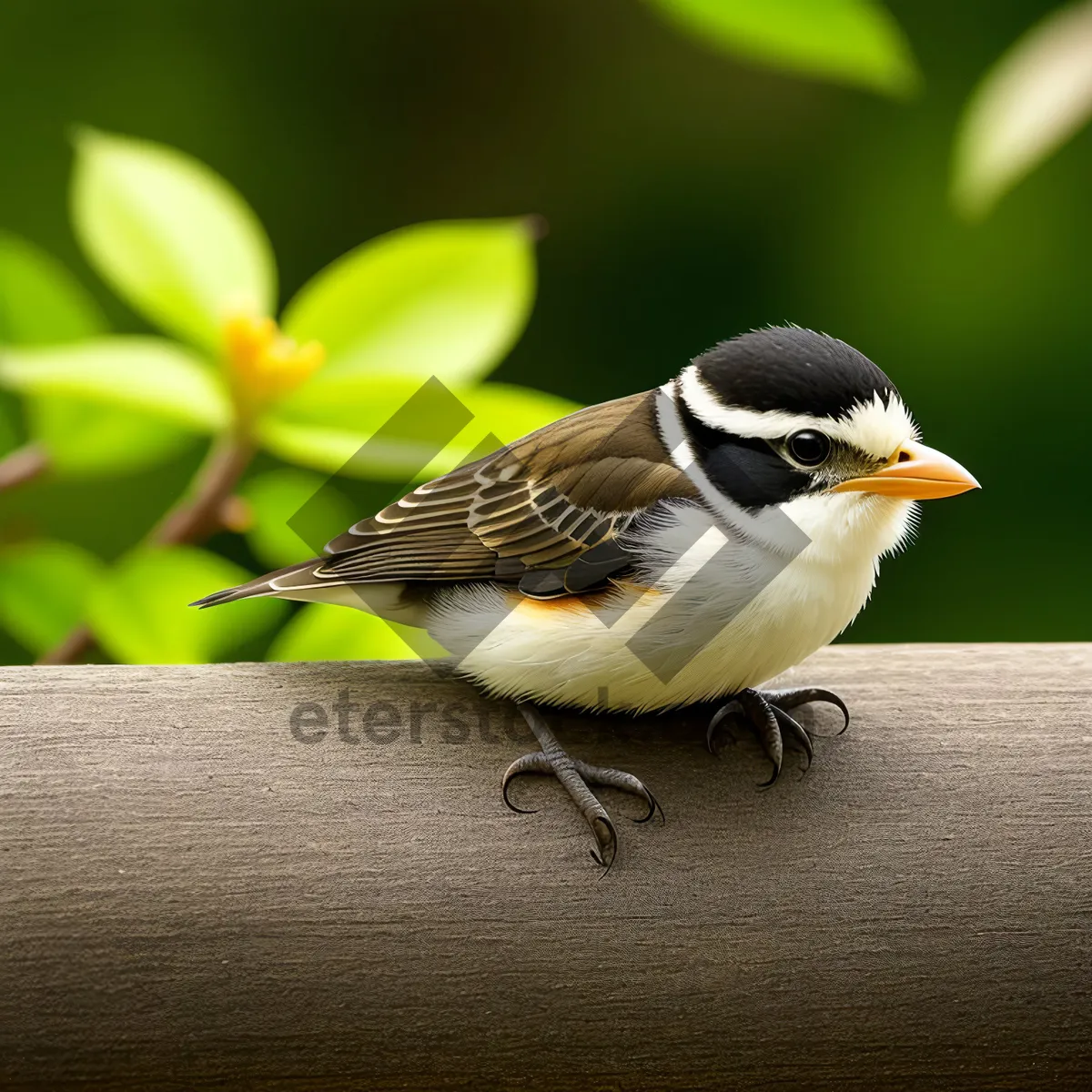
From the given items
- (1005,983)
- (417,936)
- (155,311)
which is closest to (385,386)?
(155,311)

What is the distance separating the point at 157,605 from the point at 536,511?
0.47 metres

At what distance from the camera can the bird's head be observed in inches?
59.8

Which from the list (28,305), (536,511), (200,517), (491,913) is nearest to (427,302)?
(536,511)

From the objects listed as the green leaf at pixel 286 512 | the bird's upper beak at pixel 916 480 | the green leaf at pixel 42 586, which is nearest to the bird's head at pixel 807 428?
the bird's upper beak at pixel 916 480

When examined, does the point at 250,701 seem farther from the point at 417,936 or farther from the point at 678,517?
the point at 678,517

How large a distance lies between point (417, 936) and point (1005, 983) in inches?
23.4

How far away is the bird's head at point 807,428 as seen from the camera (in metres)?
1.52

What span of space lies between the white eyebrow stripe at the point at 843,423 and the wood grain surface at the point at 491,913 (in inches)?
15.0

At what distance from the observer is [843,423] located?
1.52 meters

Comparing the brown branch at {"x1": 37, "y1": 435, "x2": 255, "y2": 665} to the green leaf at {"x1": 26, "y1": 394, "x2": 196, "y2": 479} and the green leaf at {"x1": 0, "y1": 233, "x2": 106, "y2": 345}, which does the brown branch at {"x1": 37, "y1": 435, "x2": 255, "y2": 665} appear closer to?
the green leaf at {"x1": 26, "y1": 394, "x2": 196, "y2": 479}

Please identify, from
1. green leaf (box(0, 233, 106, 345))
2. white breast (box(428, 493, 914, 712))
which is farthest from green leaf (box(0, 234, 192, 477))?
white breast (box(428, 493, 914, 712))

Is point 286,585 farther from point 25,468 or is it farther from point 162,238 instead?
point 162,238

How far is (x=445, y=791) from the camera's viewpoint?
4.85ft

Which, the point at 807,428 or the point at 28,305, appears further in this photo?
the point at 28,305
